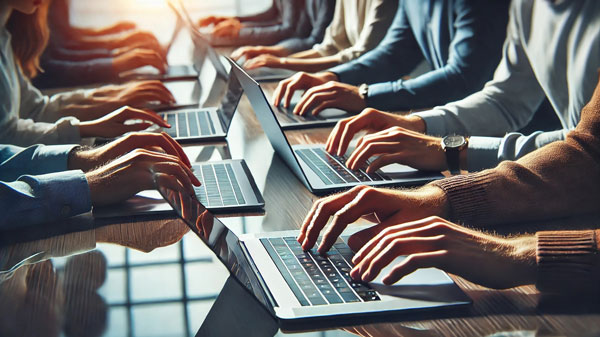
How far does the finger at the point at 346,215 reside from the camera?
906mm

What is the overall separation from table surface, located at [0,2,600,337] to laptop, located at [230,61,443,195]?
0.21ft

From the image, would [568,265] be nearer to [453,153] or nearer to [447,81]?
[453,153]

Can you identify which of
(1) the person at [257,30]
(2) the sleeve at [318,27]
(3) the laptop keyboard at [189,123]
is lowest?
(1) the person at [257,30]

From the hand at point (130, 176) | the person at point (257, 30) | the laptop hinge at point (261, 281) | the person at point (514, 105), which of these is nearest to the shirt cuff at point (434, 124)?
the person at point (514, 105)

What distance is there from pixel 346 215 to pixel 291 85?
937mm

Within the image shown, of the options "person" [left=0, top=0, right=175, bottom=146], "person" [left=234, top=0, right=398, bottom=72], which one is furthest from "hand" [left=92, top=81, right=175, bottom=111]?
"person" [left=234, top=0, right=398, bottom=72]

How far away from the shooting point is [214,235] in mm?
786

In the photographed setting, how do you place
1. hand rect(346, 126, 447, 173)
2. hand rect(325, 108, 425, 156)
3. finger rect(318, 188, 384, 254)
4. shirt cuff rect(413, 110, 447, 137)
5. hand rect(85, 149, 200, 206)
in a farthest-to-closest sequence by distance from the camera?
shirt cuff rect(413, 110, 447, 137) < hand rect(325, 108, 425, 156) < hand rect(346, 126, 447, 173) < hand rect(85, 149, 200, 206) < finger rect(318, 188, 384, 254)

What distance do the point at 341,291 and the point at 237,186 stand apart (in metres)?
0.45

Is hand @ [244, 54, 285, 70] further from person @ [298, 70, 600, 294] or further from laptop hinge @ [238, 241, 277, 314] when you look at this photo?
laptop hinge @ [238, 241, 277, 314]

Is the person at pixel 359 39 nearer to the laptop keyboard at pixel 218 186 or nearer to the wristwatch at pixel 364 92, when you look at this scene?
the wristwatch at pixel 364 92

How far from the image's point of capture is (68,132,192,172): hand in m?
1.29

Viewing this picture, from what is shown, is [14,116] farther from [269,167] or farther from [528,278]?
[528,278]

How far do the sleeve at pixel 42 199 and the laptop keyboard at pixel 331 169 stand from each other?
15.1 inches
